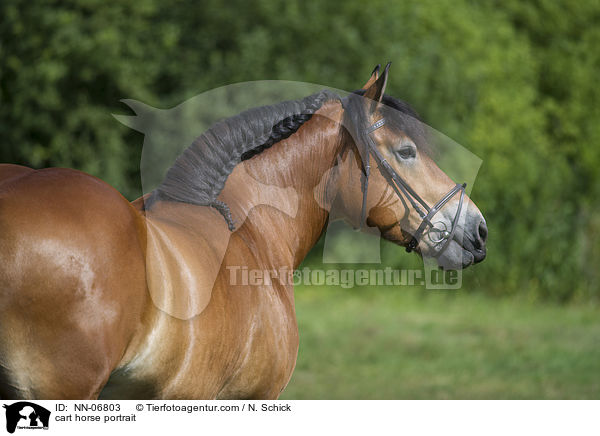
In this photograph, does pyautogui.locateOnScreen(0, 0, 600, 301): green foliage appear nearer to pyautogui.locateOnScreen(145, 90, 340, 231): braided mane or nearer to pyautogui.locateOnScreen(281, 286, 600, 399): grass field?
pyautogui.locateOnScreen(281, 286, 600, 399): grass field

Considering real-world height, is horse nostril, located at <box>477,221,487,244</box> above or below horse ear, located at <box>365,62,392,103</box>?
below

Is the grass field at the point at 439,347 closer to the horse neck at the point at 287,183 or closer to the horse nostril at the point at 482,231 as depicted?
the horse nostril at the point at 482,231

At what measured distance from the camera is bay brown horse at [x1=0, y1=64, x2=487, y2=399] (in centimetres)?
216

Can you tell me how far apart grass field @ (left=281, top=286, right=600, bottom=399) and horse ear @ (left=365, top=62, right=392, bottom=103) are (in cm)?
445

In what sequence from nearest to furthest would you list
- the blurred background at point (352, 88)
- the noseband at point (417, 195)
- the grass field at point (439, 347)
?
1. the noseband at point (417, 195)
2. the grass field at point (439, 347)
3. the blurred background at point (352, 88)

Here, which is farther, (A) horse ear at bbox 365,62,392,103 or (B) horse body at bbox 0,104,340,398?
(A) horse ear at bbox 365,62,392,103

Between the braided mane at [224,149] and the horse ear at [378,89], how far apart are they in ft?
0.90

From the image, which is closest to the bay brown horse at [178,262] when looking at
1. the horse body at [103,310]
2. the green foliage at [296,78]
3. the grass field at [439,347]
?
the horse body at [103,310]

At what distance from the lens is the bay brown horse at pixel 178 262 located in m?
2.16

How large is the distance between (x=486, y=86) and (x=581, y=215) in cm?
373

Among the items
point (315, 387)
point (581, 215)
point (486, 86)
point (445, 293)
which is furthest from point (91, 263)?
point (486, 86)

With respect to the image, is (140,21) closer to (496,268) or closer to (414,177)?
(496,268)
